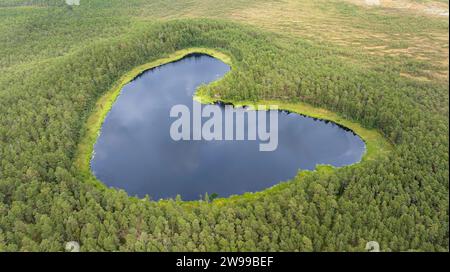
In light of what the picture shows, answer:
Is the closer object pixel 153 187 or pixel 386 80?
pixel 153 187

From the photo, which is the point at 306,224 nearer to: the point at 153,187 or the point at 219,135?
the point at 153,187

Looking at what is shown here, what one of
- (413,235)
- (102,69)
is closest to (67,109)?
(102,69)

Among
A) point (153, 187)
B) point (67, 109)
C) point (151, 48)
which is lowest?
point (153, 187)

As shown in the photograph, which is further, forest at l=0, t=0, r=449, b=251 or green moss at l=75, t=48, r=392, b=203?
green moss at l=75, t=48, r=392, b=203

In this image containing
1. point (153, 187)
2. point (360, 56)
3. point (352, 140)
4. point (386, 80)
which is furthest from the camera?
point (360, 56)

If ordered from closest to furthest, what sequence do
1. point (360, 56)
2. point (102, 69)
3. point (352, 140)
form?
point (352, 140) < point (102, 69) < point (360, 56)

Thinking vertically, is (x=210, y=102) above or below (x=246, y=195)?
above

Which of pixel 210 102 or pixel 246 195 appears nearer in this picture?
pixel 246 195

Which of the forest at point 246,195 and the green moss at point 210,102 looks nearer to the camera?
the forest at point 246,195
